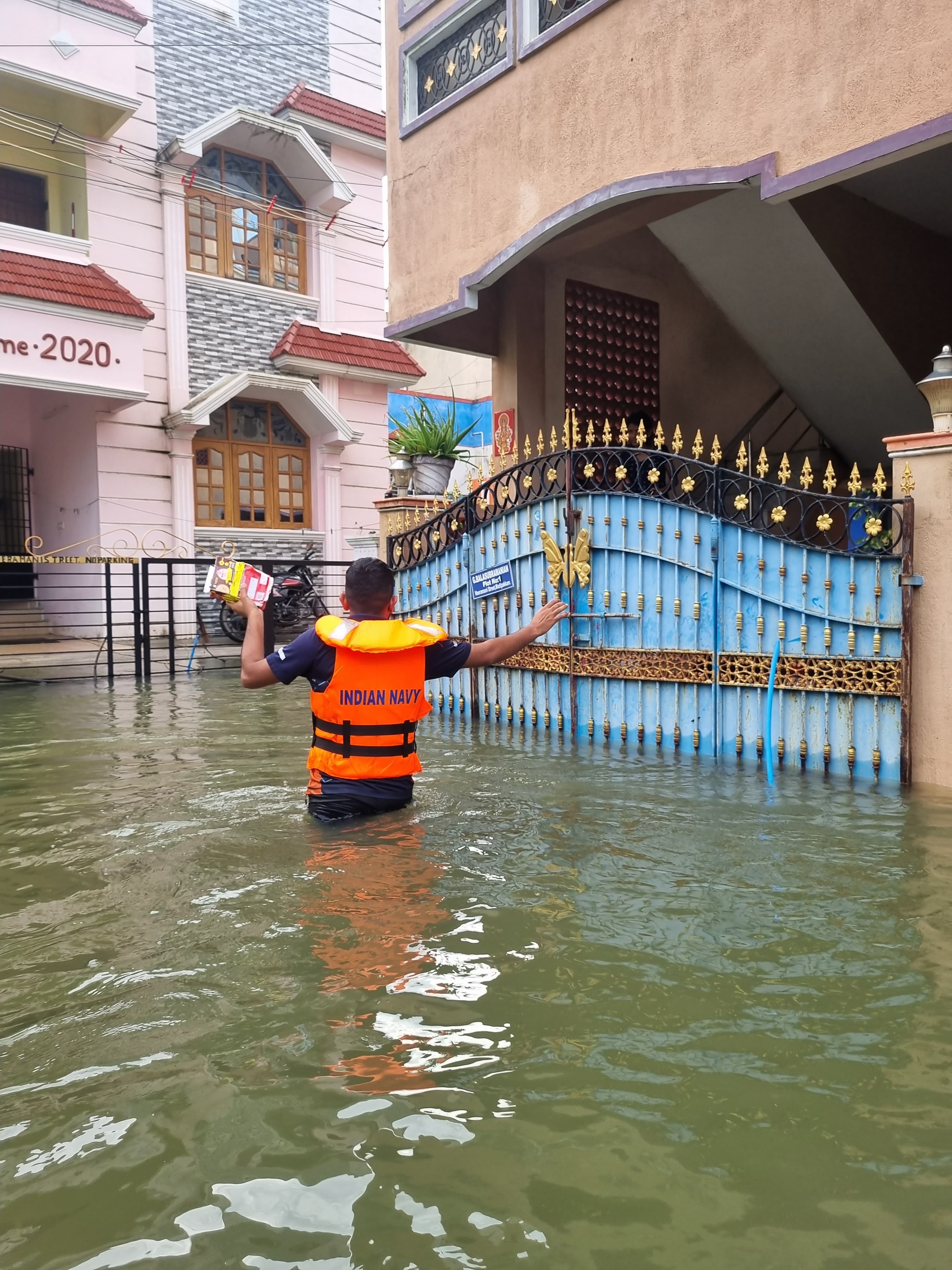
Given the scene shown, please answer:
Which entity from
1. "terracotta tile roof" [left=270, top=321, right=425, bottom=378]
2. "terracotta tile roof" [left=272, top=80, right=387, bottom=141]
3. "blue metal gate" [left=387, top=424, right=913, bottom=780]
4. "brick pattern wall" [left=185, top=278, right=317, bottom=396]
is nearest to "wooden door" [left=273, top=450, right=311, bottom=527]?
"brick pattern wall" [left=185, top=278, right=317, bottom=396]

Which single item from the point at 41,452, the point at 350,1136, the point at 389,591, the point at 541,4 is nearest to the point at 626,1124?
the point at 350,1136

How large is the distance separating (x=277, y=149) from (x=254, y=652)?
48.0ft

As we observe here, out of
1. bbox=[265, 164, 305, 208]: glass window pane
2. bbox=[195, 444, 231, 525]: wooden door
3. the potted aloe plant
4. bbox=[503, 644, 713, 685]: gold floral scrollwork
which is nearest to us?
bbox=[503, 644, 713, 685]: gold floral scrollwork

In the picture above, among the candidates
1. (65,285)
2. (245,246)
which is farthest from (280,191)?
(65,285)

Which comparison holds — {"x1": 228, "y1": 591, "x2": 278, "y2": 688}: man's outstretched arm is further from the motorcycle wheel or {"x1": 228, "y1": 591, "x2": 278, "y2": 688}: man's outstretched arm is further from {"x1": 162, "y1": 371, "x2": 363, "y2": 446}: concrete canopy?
{"x1": 162, "y1": 371, "x2": 363, "y2": 446}: concrete canopy

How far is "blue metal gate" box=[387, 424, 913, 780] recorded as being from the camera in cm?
593

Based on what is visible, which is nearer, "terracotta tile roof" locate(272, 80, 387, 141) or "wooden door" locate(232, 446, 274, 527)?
"terracotta tile roof" locate(272, 80, 387, 141)

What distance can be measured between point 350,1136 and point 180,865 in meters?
2.35

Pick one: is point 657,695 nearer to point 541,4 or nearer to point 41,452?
point 541,4

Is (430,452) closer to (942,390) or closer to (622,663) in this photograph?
(622,663)

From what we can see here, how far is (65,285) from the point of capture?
13.7 meters

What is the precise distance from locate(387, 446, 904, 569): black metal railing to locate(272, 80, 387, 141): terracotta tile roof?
10.3 meters

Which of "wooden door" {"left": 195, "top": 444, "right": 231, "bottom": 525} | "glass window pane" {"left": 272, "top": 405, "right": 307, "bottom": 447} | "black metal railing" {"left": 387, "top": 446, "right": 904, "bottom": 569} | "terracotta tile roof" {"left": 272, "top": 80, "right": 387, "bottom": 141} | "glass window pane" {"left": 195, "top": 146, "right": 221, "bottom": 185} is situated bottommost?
"black metal railing" {"left": 387, "top": 446, "right": 904, "bottom": 569}

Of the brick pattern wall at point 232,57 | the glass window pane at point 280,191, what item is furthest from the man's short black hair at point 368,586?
the glass window pane at point 280,191
